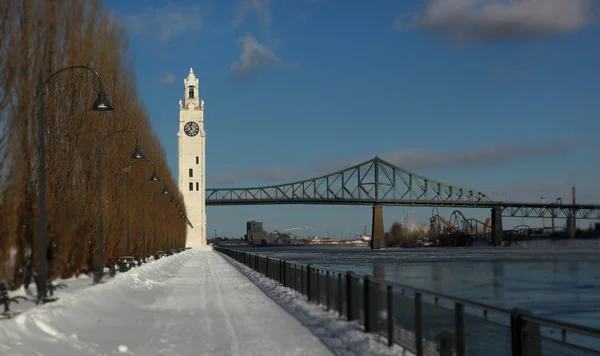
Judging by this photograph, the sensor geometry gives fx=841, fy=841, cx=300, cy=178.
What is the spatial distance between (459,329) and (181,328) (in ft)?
27.2

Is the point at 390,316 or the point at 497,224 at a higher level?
the point at 497,224

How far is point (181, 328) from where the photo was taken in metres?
17.0

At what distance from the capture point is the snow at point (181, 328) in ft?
44.2

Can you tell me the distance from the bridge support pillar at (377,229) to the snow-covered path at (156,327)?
140516 millimetres

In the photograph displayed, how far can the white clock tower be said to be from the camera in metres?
182

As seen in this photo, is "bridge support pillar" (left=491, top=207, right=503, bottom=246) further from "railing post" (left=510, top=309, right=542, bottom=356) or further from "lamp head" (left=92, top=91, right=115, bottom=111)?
"railing post" (left=510, top=309, right=542, bottom=356)

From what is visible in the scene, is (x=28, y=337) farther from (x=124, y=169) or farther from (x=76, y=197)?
(x=124, y=169)

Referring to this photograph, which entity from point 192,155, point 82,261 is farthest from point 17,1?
point 192,155

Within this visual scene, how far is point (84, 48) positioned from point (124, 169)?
13.0 m

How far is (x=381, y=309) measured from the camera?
1390 cm

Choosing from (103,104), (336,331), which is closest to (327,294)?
(336,331)

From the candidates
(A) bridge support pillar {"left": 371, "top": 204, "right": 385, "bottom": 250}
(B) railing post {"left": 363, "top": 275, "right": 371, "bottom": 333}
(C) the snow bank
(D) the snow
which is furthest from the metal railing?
(A) bridge support pillar {"left": 371, "top": 204, "right": 385, "bottom": 250}

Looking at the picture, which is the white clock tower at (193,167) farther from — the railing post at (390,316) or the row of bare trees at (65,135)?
the railing post at (390,316)

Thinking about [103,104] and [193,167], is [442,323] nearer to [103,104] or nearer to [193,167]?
[103,104]
